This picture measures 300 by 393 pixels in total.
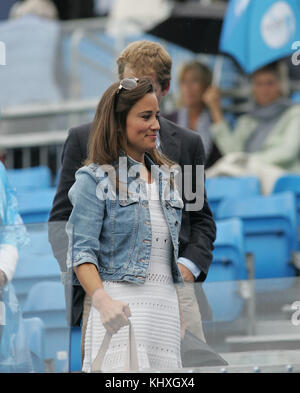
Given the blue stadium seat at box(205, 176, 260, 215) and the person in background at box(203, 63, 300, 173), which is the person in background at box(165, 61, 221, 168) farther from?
the blue stadium seat at box(205, 176, 260, 215)

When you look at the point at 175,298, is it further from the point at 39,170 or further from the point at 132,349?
the point at 39,170

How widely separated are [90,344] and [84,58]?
6466mm

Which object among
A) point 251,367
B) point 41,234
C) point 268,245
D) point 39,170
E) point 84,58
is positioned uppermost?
point 84,58

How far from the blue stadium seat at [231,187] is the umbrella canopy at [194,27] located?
241 centimetres

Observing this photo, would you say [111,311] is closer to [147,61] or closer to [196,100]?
[147,61]

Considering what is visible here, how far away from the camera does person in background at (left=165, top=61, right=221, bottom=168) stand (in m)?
7.50

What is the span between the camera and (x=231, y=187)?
6.64 meters

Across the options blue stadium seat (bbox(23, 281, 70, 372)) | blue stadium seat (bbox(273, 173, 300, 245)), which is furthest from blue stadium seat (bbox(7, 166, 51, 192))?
blue stadium seat (bbox(23, 281, 70, 372))

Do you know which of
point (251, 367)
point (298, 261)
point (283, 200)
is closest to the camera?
point (251, 367)

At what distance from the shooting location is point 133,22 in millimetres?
9352

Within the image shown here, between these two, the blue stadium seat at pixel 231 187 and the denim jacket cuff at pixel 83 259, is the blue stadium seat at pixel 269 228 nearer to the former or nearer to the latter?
the blue stadium seat at pixel 231 187

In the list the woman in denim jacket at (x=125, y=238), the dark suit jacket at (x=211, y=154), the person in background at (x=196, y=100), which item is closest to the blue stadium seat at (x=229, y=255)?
the woman in denim jacket at (x=125, y=238)

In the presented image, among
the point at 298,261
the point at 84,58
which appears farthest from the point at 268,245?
the point at 84,58

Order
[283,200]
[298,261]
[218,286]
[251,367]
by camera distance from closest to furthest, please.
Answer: [251,367]
[218,286]
[298,261]
[283,200]
